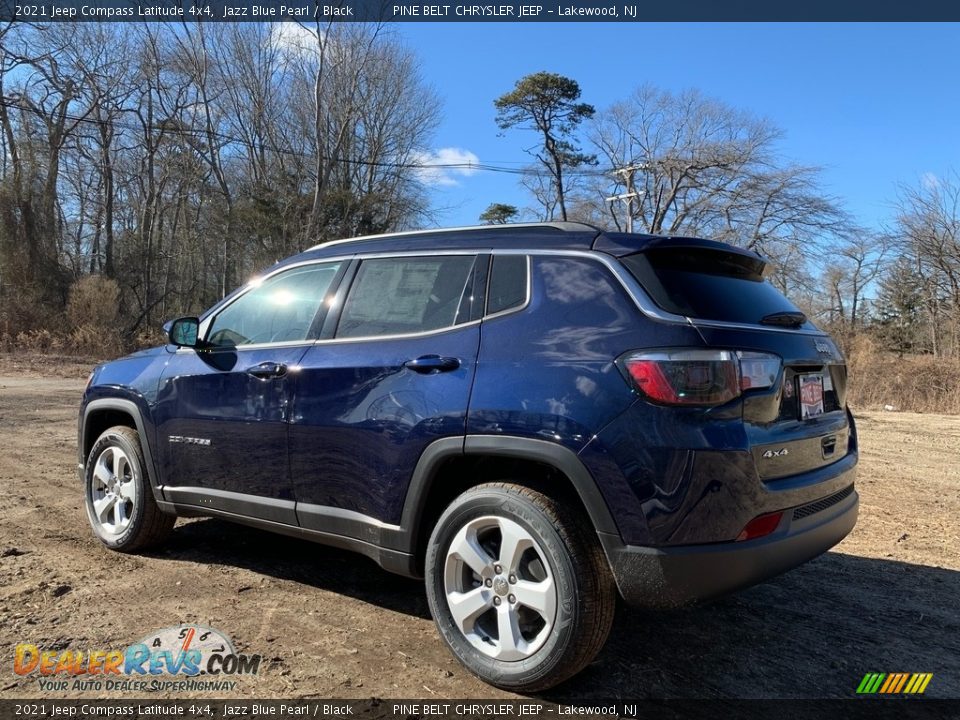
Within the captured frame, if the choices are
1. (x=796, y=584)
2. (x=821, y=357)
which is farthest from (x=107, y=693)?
(x=796, y=584)

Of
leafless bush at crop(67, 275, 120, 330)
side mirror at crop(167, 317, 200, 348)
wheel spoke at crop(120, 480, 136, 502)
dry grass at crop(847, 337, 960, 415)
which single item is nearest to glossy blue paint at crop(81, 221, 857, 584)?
side mirror at crop(167, 317, 200, 348)

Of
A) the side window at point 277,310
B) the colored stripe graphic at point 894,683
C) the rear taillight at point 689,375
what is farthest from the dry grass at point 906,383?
the side window at point 277,310

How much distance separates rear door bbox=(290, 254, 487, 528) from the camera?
117 inches

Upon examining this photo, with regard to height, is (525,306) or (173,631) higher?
(525,306)

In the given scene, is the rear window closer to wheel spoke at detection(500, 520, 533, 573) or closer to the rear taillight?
the rear taillight

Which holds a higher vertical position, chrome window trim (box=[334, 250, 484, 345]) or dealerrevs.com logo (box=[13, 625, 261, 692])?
chrome window trim (box=[334, 250, 484, 345])

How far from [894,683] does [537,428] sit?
1.93 m

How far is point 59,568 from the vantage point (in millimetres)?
3947

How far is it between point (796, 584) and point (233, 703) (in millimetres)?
3123

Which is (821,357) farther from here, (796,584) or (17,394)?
(17,394)

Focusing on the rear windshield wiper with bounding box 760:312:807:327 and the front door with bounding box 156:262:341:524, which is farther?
the front door with bounding box 156:262:341:524

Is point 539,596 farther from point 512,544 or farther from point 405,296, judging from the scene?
point 405,296

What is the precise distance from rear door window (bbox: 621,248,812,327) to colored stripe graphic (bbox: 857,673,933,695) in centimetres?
157

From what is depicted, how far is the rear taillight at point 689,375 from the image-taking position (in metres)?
2.44
